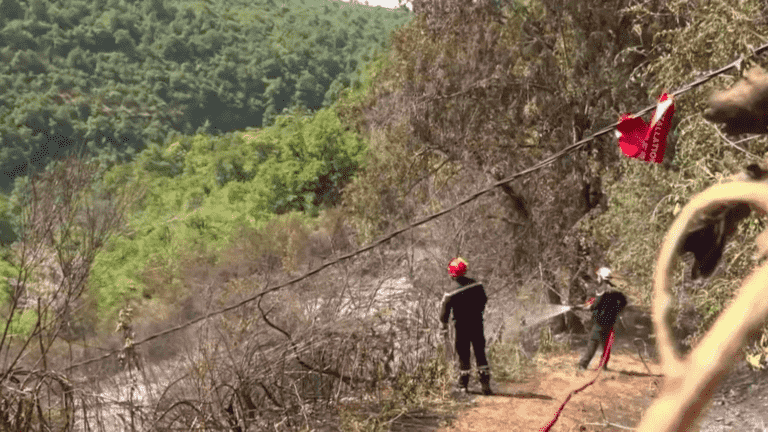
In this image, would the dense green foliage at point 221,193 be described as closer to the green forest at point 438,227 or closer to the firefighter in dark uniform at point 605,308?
the green forest at point 438,227

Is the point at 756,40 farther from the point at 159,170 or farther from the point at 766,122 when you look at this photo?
the point at 159,170

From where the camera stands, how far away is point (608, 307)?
322 inches

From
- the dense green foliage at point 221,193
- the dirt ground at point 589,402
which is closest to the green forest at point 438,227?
the dirt ground at point 589,402

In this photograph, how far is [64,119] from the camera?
8519cm

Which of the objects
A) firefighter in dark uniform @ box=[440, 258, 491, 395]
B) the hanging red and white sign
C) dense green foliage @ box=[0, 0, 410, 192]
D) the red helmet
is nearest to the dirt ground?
firefighter in dark uniform @ box=[440, 258, 491, 395]

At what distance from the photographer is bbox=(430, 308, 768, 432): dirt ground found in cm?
693

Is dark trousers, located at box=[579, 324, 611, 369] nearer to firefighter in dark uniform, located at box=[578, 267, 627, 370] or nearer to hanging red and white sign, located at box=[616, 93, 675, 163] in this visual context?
firefighter in dark uniform, located at box=[578, 267, 627, 370]

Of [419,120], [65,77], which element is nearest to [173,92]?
[65,77]

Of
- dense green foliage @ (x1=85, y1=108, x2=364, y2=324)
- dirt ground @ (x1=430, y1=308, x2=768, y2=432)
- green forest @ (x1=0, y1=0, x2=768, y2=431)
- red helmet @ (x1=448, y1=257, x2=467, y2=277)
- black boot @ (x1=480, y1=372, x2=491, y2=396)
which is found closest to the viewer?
green forest @ (x1=0, y1=0, x2=768, y2=431)

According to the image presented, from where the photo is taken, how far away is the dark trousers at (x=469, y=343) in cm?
736

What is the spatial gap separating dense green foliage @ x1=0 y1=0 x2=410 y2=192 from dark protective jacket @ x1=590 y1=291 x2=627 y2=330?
75392 mm

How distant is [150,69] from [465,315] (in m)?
104

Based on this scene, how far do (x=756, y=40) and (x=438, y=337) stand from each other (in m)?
5.03

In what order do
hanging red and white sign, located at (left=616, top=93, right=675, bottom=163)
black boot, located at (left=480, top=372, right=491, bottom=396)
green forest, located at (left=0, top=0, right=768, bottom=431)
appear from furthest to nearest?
black boot, located at (left=480, top=372, right=491, bottom=396), green forest, located at (left=0, top=0, right=768, bottom=431), hanging red and white sign, located at (left=616, top=93, right=675, bottom=163)
